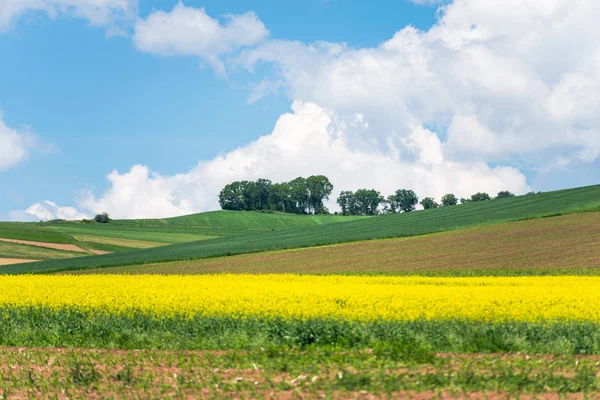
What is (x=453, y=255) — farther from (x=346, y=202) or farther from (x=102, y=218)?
(x=346, y=202)

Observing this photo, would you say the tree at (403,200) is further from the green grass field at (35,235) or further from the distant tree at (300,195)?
the green grass field at (35,235)

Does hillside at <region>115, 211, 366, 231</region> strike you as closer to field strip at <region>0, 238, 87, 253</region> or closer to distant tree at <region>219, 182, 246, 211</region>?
distant tree at <region>219, 182, 246, 211</region>

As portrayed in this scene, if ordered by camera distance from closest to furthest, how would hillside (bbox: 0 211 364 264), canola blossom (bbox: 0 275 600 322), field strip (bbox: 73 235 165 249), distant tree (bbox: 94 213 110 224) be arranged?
canola blossom (bbox: 0 275 600 322) < hillside (bbox: 0 211 364 264) < field strip (bbox: 73 235 165 249) < distant tree (bbox: 94 213 110 224)

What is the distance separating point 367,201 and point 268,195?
101ft

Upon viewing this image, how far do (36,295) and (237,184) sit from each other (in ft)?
492

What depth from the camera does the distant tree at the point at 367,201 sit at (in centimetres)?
18757

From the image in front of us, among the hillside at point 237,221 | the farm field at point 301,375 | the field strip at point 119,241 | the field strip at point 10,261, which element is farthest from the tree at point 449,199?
the farm field at point 301,375

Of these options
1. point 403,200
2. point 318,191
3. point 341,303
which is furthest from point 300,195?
point 341,303

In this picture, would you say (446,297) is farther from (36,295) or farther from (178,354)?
(36,295)

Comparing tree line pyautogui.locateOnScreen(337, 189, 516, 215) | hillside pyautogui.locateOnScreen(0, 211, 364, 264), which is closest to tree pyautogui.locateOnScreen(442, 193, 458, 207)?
tree line pyautogui.locateOnScreen(337, 189, 516, 215)

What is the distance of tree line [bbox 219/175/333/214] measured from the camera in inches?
6791

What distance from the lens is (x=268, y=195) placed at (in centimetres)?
17362

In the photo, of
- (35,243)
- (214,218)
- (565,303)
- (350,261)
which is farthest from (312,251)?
(214,218)

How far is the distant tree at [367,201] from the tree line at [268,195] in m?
16.0
